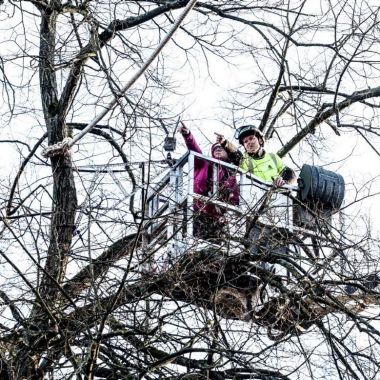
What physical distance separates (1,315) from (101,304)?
930 mm

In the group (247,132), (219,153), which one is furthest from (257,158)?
(219,153)

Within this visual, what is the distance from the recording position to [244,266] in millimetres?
16031

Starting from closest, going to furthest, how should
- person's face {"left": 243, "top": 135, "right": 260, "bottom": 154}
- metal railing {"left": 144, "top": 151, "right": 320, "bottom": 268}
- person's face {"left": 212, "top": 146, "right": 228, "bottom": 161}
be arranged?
metal railing {"left": 144, "top": 151, "right": 320, "bottom": 268} → person's face {"left": 212, "top": 146, "right": 228, "bottom": 161} → person's face {"left": 243, "top": 135, "right": 260, "bottom": 154}

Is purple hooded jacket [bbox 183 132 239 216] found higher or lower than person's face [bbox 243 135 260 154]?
lower

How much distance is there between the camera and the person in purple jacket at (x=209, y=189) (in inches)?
629

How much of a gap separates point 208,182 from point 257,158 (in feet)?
2.31

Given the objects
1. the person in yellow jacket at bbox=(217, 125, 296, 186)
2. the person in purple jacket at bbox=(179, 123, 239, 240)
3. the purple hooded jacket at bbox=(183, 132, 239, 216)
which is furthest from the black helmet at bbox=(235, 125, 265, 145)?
the purple hooded jacket at bbox=(183, 132, 239, 216)

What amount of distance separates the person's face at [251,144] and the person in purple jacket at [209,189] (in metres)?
0.32

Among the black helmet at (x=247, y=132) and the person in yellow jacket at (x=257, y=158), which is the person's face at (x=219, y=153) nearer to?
the person in yellow jacket at (x=257, y=158)

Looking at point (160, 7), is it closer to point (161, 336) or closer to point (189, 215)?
point (189, 215)

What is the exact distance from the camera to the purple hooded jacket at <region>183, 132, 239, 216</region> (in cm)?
1608

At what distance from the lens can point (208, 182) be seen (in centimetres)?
1642

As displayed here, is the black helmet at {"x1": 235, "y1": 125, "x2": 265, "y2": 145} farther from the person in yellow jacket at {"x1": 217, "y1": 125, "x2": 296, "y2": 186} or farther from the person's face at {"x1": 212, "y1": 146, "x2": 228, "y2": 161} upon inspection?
the person's face at {"x1": 212, "y1": 146, "x2": 228, "y2": 161}

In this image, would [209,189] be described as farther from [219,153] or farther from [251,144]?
[251,144]
